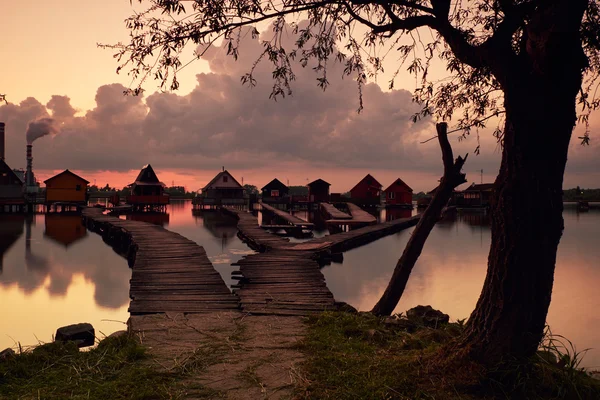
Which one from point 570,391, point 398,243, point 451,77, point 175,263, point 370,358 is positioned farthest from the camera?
point 398,243

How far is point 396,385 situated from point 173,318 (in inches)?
189

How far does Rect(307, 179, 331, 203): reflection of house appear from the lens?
7681 centimetres

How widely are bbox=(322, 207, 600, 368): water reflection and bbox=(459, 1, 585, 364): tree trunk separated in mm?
6168

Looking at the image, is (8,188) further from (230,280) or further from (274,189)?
(230,280)

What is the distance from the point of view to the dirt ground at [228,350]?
5641 mm

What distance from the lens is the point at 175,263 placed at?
14.8 metres

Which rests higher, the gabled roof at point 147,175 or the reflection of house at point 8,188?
the gabled roof at point 147,175

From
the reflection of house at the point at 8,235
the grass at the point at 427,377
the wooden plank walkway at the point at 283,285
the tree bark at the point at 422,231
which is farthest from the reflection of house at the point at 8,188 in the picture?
the grass at the point at 427,377

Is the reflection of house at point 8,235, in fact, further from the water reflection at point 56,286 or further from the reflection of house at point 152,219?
the reflection of house at point 152,219

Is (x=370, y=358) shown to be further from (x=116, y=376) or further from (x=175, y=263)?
(x=175, y=263)

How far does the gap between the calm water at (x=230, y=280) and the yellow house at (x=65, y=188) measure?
91.2 ft

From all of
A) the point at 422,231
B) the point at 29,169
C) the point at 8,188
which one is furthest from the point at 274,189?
the point at 422,231

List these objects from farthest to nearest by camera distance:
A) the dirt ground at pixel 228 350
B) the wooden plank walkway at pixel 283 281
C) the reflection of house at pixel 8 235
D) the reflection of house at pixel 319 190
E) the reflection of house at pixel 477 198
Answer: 1. the reflection of house at pixel 477 198
2. the reflection of house at pixel 319 190
3. the reflection of house at pixel 8 235
4. the wooden plank walkway at pixel 283 281
5. the dirt ground at pixel 228 350

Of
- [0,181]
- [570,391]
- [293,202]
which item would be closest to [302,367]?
[570,391]
